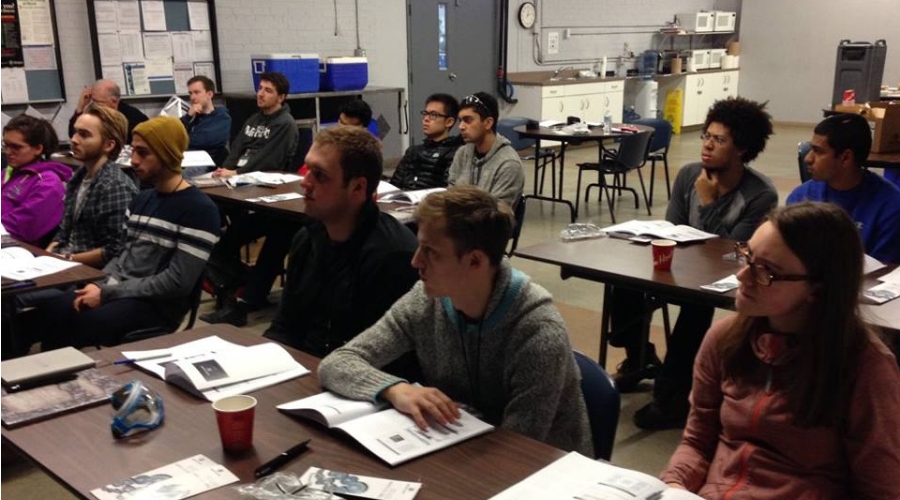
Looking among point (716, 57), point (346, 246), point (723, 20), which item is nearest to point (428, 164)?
point (346, 246)

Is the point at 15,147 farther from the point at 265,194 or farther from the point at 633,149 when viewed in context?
the point at 633,149

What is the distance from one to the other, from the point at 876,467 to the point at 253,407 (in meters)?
1.19

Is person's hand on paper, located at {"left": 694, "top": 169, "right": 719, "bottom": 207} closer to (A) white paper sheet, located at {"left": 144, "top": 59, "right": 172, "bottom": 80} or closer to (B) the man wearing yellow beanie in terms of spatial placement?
(B) the man wearing yellow beanie

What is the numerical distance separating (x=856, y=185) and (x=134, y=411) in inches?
110

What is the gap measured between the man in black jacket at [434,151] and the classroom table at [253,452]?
3319 mm

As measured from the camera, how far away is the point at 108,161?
347 centimetres

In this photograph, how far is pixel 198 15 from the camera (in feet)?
24.1

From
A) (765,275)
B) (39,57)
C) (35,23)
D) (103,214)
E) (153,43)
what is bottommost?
(103,214)

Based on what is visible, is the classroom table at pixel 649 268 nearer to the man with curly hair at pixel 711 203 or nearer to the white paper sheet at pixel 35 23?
the man with curly hair at pixel 711 203

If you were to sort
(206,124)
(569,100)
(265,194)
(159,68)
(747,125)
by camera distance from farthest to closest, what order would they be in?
(569,100) → (159,68) → (206,124) → (265,194) → (747,125)

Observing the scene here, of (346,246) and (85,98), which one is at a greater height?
(85,98)

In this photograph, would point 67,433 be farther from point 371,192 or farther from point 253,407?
point 371,192

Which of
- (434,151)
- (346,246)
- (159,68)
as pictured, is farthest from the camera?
(159,68)

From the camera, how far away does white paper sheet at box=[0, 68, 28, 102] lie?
245 inches
